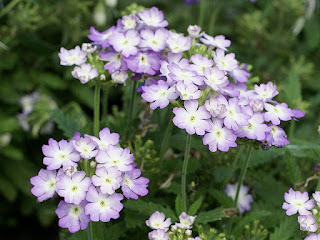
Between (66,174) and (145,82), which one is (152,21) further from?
(66,174)

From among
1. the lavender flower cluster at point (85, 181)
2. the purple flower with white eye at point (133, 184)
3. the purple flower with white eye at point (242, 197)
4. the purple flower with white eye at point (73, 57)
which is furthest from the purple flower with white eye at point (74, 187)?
the purple flower with white eye at point (242, 197)

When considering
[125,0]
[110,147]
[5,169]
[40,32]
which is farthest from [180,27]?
[110,147]

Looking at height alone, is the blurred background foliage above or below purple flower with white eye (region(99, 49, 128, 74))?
below

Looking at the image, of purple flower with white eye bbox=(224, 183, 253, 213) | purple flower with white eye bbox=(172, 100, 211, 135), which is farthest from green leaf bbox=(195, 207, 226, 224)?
purple flower with white eye bbox=(172, 100, 211, 135)

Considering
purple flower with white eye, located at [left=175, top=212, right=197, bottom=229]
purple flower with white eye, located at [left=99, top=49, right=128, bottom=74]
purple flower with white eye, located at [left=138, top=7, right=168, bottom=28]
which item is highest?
purple flower with white eye, located at [left=138, top=7, right=168, bottom=28]

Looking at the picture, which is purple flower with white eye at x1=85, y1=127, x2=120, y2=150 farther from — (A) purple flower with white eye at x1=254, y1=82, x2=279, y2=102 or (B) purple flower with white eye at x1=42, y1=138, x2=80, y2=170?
(A) purple flower with white eye at x1=254, y1=82, x2=279, y2=102

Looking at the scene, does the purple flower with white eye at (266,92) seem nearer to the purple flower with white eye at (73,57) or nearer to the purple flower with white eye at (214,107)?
the purple flower with white eye at (214,107)
